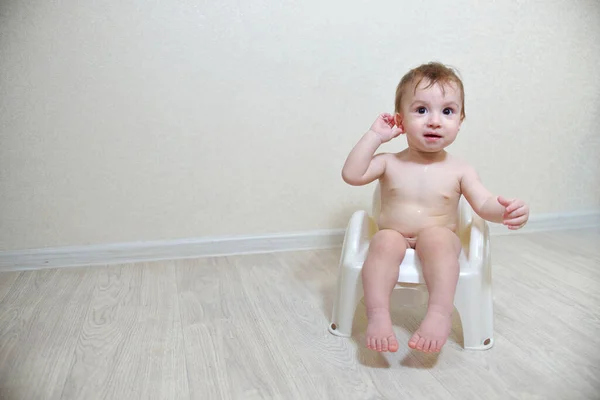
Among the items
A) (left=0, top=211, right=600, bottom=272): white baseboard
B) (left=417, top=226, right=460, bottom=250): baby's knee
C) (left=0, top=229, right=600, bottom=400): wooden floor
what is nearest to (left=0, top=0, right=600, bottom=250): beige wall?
(left=0, top=211, right=600, bottom=272): white baseboard

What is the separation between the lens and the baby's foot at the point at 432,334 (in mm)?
933

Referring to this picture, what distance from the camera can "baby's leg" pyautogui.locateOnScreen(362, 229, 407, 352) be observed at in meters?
0.95

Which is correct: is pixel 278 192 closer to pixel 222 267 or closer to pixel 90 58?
pixel 222 267

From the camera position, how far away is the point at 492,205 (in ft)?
3.47

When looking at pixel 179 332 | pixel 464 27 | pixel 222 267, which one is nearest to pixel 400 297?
pixel 179 332

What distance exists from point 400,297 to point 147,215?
2.56 feet

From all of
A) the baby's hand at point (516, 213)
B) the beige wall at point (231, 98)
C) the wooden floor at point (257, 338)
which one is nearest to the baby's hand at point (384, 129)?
the baby's hand at point (516, 213)

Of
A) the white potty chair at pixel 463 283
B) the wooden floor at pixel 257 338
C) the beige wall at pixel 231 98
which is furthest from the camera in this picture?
the beige wall at pixel 231 98

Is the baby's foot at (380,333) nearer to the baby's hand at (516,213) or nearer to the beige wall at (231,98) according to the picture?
the baby's hand at (516,213)

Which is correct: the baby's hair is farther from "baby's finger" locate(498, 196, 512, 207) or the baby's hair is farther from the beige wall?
the beige wall

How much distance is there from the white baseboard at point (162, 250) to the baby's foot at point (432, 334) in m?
0.75

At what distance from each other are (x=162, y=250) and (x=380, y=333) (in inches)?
32.4

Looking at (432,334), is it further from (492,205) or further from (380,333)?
(492,205)

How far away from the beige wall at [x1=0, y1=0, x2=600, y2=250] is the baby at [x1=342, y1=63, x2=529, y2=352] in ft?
1.65
